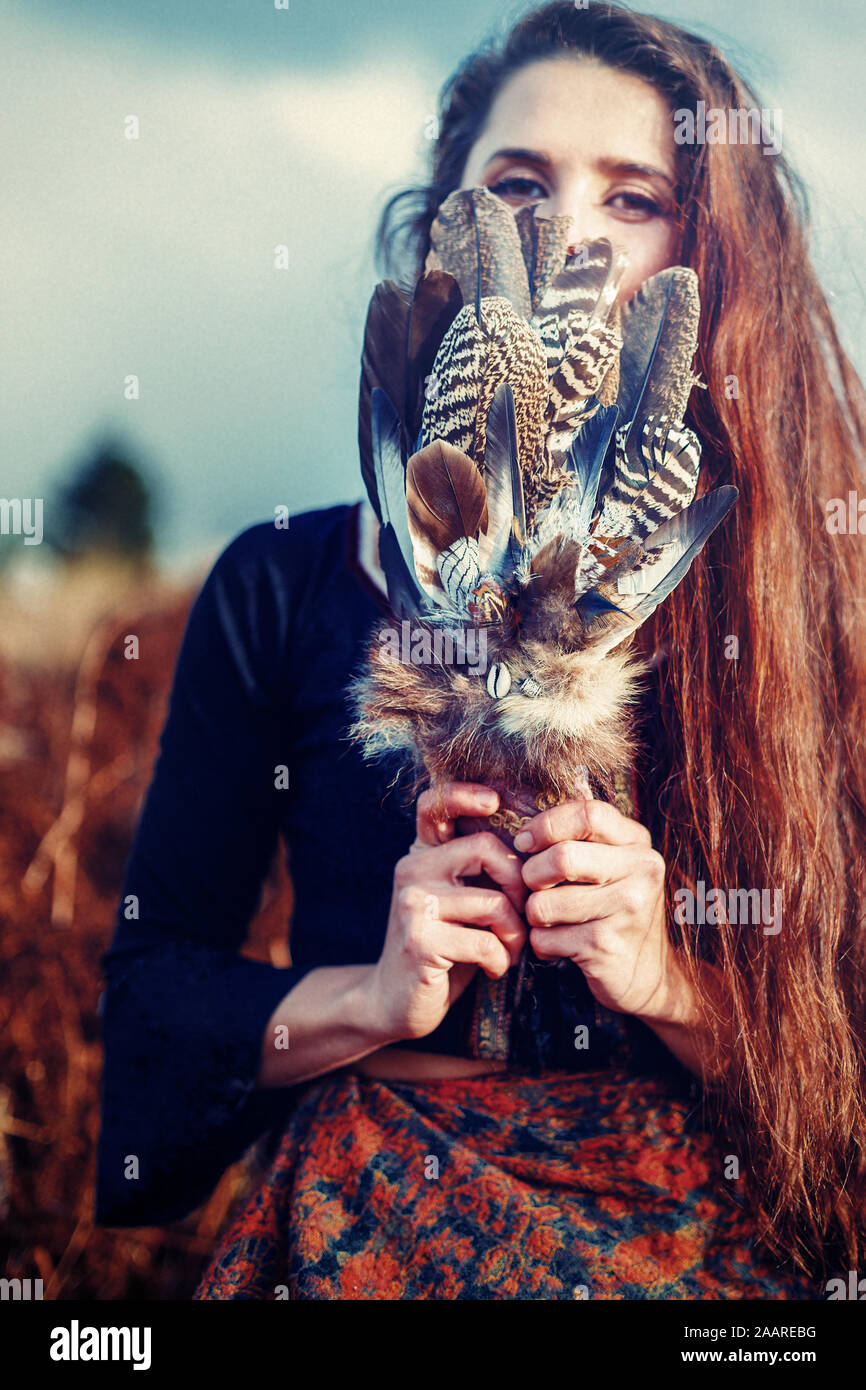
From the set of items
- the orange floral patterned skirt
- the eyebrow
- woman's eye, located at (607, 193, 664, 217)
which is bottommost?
the orange floral patterned skirt

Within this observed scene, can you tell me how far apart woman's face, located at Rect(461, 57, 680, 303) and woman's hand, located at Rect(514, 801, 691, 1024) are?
62 cm

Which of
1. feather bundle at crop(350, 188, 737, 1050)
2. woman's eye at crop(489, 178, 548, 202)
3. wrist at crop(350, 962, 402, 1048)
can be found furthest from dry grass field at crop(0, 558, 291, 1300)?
woman's eye at crop(489, 178, 548, 202)

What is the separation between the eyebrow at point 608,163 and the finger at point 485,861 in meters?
0.78

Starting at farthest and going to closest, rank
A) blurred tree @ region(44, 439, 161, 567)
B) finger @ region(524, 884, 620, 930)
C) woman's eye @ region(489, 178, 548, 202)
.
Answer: blurred tree @ region(44, 439, 161, 567), woman's eye @ region(489, 178, 548, 202), finger @ region(524, 884, 620, 930)

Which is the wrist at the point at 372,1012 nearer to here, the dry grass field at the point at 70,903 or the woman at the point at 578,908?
the woman at the point at 578,908

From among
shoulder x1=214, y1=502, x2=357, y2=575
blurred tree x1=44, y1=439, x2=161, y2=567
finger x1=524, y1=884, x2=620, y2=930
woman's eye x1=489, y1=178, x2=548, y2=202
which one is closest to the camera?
finger x1=524, y1=884, x2=620, y2=930

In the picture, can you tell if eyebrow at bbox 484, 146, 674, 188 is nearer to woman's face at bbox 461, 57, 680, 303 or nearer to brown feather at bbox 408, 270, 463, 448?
woman's face at bbox 461, 57, 680, 303

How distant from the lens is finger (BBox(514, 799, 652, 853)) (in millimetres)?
842

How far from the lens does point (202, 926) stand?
1189 mm

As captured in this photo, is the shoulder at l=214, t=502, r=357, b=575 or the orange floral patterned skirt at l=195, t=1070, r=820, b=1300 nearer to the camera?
the orange floral patterned skirt at l=195, t=1070, r=820, b=1300

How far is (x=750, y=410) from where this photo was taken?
1.05m

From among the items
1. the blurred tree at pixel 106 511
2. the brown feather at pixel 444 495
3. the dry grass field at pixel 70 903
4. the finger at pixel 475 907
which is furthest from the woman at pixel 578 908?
the blurred tree at pixel 106 511
